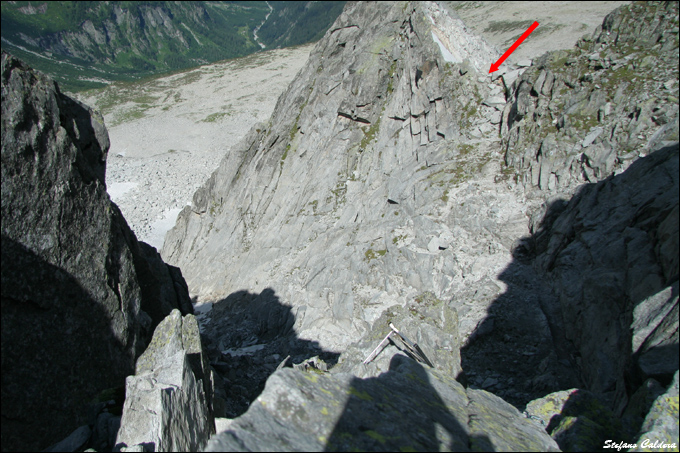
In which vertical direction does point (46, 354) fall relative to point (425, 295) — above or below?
above

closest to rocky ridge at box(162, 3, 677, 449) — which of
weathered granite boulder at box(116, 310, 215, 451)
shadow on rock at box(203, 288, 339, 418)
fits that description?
shadow on rock at box(203, 288, 339, 418)

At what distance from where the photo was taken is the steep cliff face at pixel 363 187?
20953 millimetres

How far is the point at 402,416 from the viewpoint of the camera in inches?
216

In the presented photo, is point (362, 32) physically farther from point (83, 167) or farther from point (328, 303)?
point (83, 167)

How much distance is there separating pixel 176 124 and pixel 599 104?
77.3m

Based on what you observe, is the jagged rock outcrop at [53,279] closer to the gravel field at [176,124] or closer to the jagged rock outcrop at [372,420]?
the jagged rock outcrop at [372,420]

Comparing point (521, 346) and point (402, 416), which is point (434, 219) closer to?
point (521, 346)

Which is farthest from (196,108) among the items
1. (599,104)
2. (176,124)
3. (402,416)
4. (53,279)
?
(402,416)

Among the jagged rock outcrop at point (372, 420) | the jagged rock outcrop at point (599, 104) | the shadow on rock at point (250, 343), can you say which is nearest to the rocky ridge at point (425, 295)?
the jagged rock outcrop at point (372, 420)

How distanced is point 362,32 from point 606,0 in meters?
83.6

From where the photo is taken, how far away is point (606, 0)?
8212 cm

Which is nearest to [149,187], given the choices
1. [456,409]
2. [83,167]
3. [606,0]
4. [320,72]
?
[320,72]

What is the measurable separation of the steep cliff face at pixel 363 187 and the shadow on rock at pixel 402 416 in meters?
12.9

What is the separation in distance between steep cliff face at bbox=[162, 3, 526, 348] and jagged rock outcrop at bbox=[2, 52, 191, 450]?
1283 cm
